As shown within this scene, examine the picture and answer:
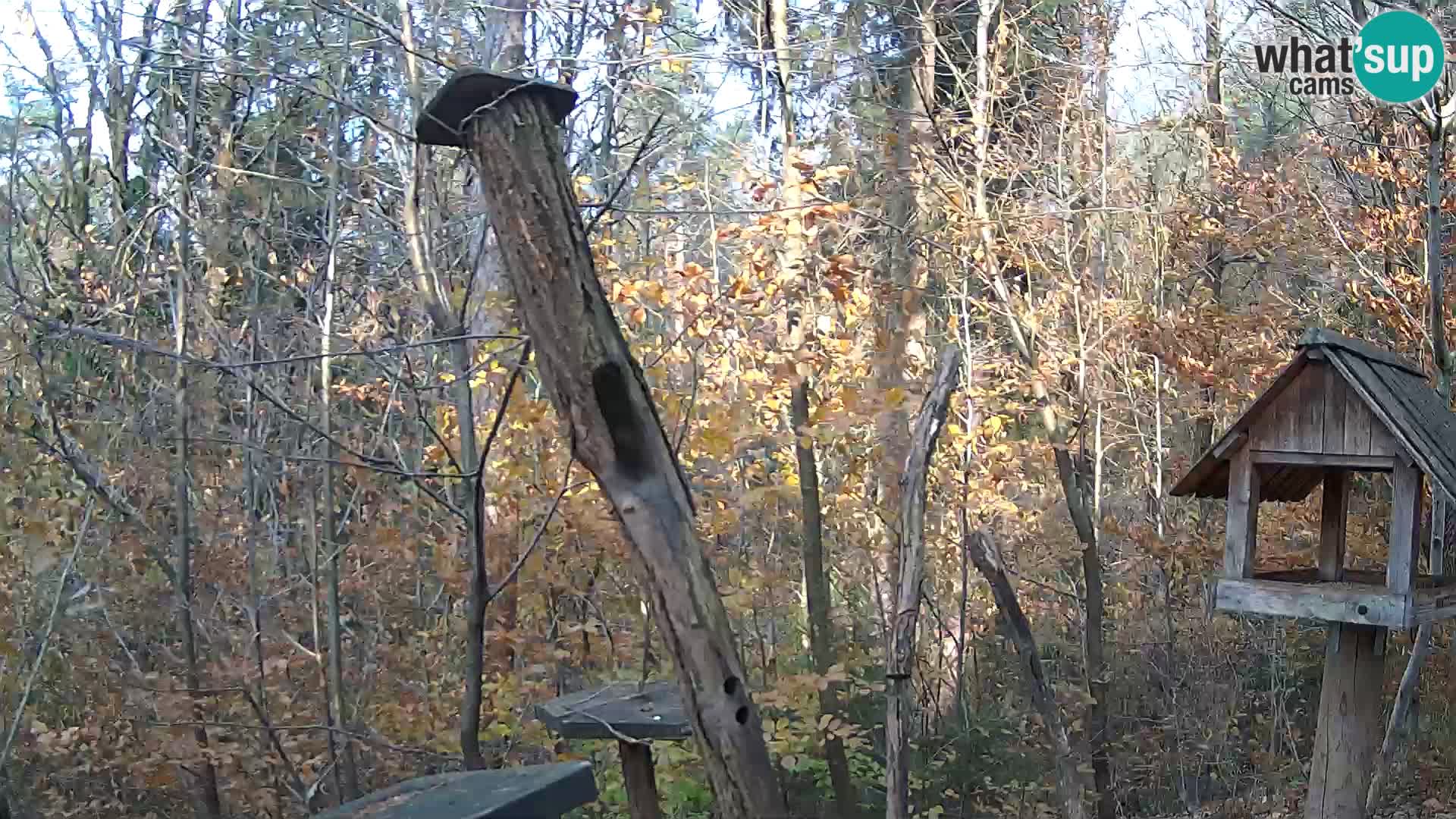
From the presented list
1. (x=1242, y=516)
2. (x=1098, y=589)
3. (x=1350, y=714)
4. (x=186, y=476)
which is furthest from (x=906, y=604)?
(x=186, y=476)

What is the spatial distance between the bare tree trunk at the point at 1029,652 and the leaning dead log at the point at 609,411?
2202mm

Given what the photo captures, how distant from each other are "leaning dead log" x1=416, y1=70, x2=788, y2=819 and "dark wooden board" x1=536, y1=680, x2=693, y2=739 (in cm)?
51

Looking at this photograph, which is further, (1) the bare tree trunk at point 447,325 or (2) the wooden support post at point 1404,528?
(1) the bare tree trunk at point 447,325

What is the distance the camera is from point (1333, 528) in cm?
370

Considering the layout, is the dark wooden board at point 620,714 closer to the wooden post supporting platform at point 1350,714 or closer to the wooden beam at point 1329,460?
the wooden beam at point 1329,460

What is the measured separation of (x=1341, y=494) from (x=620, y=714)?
8.03 ft

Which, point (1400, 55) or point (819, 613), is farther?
point (819, 613)

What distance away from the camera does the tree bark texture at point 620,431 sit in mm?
2559

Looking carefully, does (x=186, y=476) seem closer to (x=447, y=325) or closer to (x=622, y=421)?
(x=447, y=325)

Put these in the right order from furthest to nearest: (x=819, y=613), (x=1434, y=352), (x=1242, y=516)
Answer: (x=819, y=613) → (x=1434, y=352) → (x=1242, y=516)

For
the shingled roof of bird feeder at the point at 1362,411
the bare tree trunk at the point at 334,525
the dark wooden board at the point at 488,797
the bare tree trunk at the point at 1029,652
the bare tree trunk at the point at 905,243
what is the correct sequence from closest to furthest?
the dark wooden board at the point at 488,797 < the shingled roof of bird feeder at the point at 1362,411 < the bare tree trunk at the point at 1029,652 < the bare tree trunk at the point at 334,525 < the bare tree trunk at the point at 905,243

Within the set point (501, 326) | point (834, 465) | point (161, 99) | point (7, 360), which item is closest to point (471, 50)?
point (501, 326)

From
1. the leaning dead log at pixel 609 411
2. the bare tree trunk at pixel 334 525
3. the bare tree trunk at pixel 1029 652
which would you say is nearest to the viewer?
the leaning dead log at pixel 609 411

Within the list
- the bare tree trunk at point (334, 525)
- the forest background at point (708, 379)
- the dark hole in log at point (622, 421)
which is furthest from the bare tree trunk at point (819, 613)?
the dark hole in log at point (622, 421)
